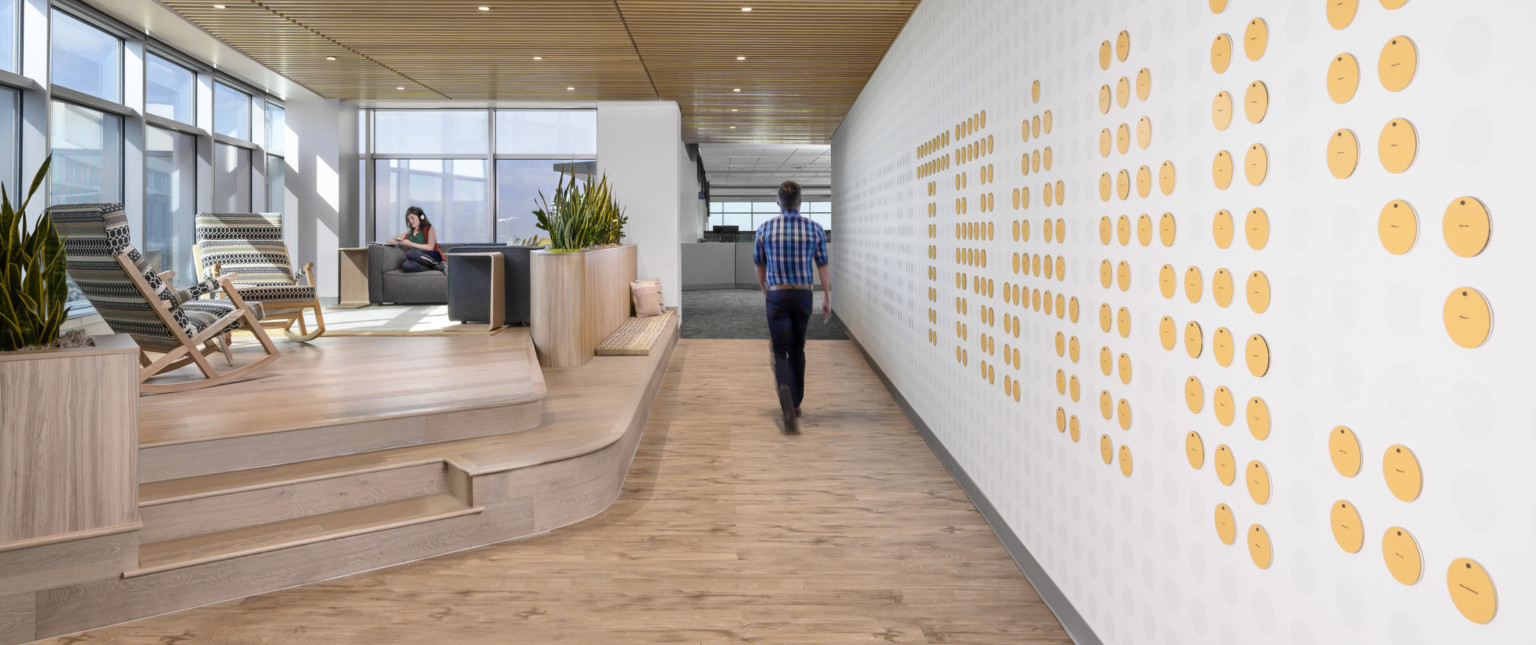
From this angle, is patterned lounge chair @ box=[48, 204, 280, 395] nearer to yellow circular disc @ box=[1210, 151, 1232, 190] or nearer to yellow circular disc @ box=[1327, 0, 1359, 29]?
yellow circular disc @ box=[1210, 151, 1232, 190]

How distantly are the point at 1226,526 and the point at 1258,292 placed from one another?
0.48m

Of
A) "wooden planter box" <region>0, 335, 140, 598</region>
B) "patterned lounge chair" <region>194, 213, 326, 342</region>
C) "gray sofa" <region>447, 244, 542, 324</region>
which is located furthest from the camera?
"gray sofa" <region>447, 244, 542, 324</region>

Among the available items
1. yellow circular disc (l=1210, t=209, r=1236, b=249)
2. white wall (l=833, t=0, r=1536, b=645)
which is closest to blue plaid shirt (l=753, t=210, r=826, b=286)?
white wall (l=833, t=0, r=1536, b=645)

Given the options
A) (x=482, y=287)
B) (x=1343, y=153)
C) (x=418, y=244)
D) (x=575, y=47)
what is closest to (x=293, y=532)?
(x=1343, y=153)

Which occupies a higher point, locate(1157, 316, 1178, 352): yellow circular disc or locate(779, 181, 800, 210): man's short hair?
locate(779, 181, 800, 210): man's short hair

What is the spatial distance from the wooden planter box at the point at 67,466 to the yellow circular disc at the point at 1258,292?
286 cm

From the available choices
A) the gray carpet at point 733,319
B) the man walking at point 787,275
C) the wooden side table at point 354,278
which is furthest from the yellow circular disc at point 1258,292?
the wooden side table at point 354,278

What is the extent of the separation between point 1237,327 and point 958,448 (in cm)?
260

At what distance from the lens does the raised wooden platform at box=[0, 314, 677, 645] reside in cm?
275

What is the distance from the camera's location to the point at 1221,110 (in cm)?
179

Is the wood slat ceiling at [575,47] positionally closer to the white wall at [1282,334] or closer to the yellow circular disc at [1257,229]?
the white wall at [1282,334]

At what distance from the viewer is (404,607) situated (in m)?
2.82

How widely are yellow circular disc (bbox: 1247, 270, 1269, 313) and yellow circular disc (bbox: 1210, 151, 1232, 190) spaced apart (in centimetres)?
21

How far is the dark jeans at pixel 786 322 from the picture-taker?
17.6ft
